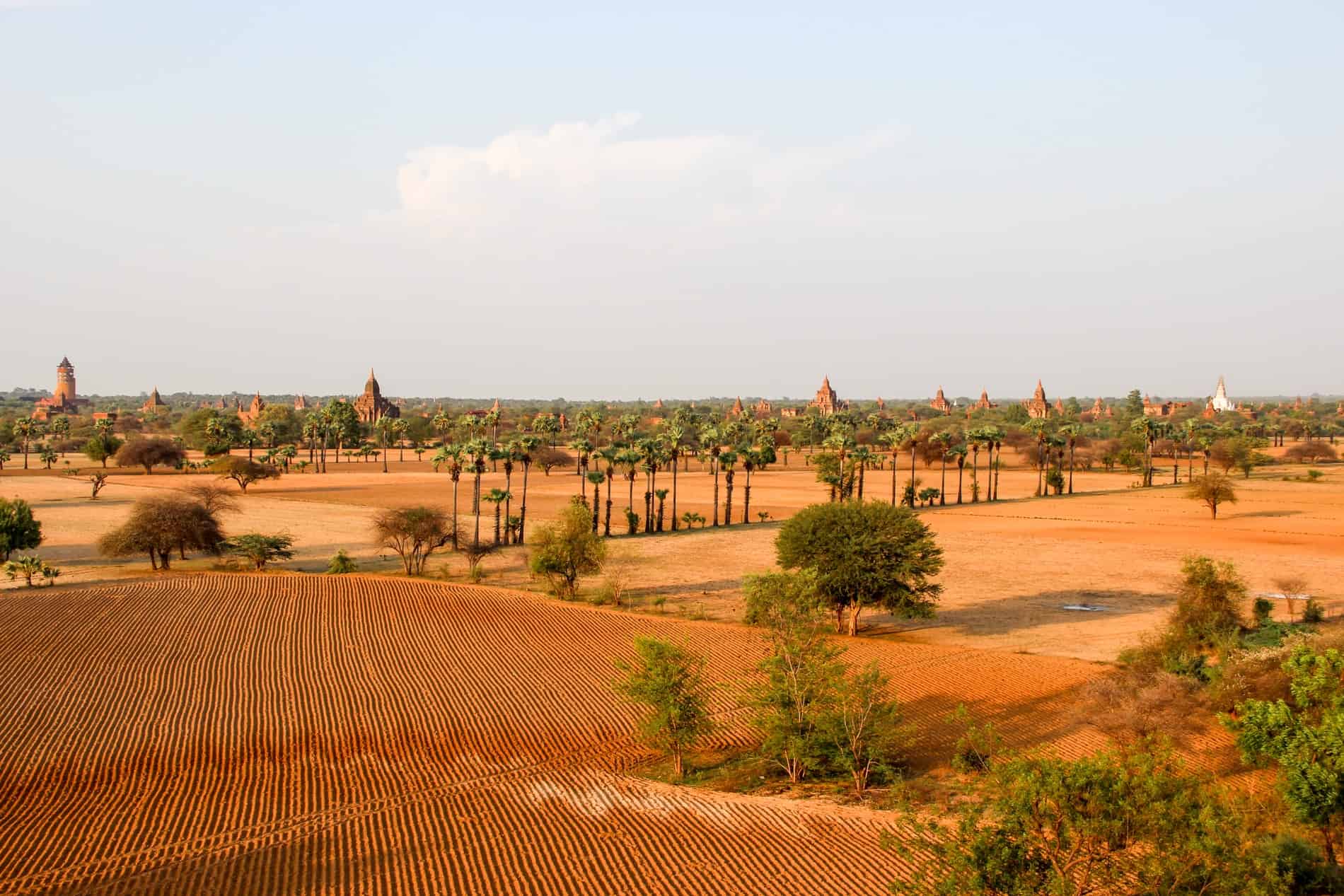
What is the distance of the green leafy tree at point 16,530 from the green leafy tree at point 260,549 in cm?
799

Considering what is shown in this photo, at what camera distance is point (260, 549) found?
44531mm

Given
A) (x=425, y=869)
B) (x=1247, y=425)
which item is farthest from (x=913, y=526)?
(x=1247, y=425)

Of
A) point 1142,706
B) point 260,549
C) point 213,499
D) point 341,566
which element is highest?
point 213,499

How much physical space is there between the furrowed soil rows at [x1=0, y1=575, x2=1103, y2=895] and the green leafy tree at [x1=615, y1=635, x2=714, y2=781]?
1.05m

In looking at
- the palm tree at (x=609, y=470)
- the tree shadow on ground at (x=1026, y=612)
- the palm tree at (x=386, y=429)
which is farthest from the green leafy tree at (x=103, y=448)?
the tree shadow on ground at (x=1026, y=612)

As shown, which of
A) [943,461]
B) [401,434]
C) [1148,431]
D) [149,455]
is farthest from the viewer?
[401,434]

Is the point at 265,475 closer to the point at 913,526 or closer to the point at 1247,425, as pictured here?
the point at 913,526

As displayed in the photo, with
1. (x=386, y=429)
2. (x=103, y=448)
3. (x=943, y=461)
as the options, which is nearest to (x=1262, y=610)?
(x=943, y=461)

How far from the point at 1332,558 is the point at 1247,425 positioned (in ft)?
372

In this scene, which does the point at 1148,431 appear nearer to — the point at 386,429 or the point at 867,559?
the point at 867,559

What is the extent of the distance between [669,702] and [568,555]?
18.7 meters

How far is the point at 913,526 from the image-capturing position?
36938 mm

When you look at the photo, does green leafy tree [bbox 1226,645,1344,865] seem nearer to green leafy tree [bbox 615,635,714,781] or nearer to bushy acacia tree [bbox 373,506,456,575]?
green leafy tree [bbox 615,635,714,781]

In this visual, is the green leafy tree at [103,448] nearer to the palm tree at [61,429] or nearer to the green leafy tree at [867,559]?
the palm tree at [61,429]
